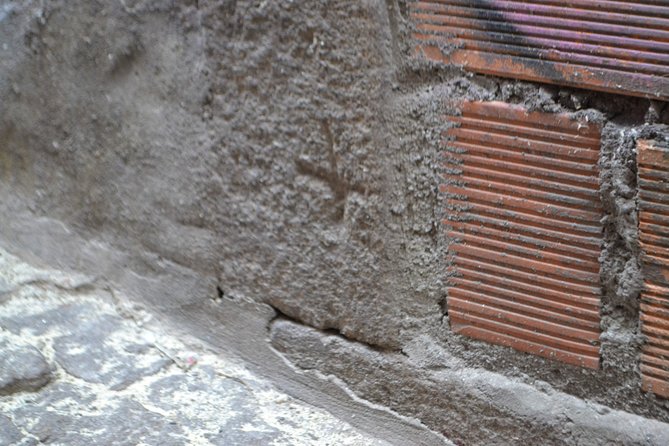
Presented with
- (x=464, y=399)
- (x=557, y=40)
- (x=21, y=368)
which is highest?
(x=557, y=40)

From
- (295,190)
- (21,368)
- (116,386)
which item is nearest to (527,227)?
(295,190)

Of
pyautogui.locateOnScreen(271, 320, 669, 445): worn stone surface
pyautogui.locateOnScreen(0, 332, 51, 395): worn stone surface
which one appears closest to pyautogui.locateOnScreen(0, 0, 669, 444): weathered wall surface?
pyautogui.locateOnScreen(271, 320, 669, 445): worn stone surface

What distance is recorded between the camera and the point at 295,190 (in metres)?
1.73

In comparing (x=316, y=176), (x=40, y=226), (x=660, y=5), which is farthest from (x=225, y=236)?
(x=660, y=5)

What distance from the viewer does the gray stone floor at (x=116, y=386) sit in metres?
1.71

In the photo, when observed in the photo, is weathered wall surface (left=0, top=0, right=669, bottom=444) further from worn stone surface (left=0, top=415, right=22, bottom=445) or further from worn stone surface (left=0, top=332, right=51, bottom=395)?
worn stone surface (left=0, top=415, right=22, bottom=445)

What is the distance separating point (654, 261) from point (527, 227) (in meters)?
0.20

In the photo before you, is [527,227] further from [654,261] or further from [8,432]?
[8,432]

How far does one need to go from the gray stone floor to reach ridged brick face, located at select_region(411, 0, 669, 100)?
2.51 ft

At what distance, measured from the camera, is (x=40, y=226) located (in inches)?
85.2

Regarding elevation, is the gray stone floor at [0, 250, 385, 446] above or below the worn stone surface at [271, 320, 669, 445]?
below

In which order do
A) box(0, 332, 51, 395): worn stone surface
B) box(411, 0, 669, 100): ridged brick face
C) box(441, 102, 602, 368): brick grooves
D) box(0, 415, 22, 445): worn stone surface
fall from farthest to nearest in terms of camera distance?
1. box(0, 332, 51, 395): worn stone surface
2. box(0, 415, 22, 445): worn stone surface
3. box(441, 102, 602, 368): brick grooves
4. box(411, 0, 669, 100): ridged brick face

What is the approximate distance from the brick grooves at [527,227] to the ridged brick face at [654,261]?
0.08 meters

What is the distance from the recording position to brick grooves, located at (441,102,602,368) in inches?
55.6
